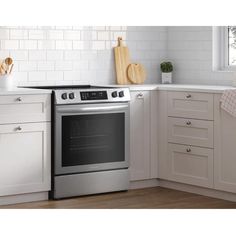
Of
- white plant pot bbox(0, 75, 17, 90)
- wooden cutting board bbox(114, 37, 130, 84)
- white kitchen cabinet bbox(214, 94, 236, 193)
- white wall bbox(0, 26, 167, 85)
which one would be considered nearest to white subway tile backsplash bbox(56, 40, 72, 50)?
white wall bbox(0, 26, 167, 85)

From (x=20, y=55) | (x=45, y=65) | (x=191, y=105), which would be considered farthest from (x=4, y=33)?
(x=191, y=105)

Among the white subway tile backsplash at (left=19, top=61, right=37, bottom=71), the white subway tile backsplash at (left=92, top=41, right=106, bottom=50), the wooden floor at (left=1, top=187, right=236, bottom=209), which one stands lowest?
the wooden floor at (left=1, top=187, right=236, bottom=209)

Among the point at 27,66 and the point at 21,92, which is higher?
the point at 27,66

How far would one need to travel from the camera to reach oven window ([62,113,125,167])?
4.13 meters

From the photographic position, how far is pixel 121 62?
5.09 meters

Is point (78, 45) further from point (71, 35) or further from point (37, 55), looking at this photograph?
point (37, 55)

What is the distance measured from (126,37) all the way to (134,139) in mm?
1128

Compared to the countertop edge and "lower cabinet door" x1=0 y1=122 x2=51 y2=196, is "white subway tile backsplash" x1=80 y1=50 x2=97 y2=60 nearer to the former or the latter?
the countertop edge

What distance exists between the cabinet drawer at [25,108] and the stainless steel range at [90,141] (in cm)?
8

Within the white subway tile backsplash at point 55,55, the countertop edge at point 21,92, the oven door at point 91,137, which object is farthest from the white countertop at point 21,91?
the white subway tile backsplash at point 55,55

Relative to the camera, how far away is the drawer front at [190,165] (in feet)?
13.9

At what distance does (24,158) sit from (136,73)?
1.65 m

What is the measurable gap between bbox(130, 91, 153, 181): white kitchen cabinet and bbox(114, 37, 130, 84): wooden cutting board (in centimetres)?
56

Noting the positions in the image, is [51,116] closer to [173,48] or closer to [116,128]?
[116,128]
